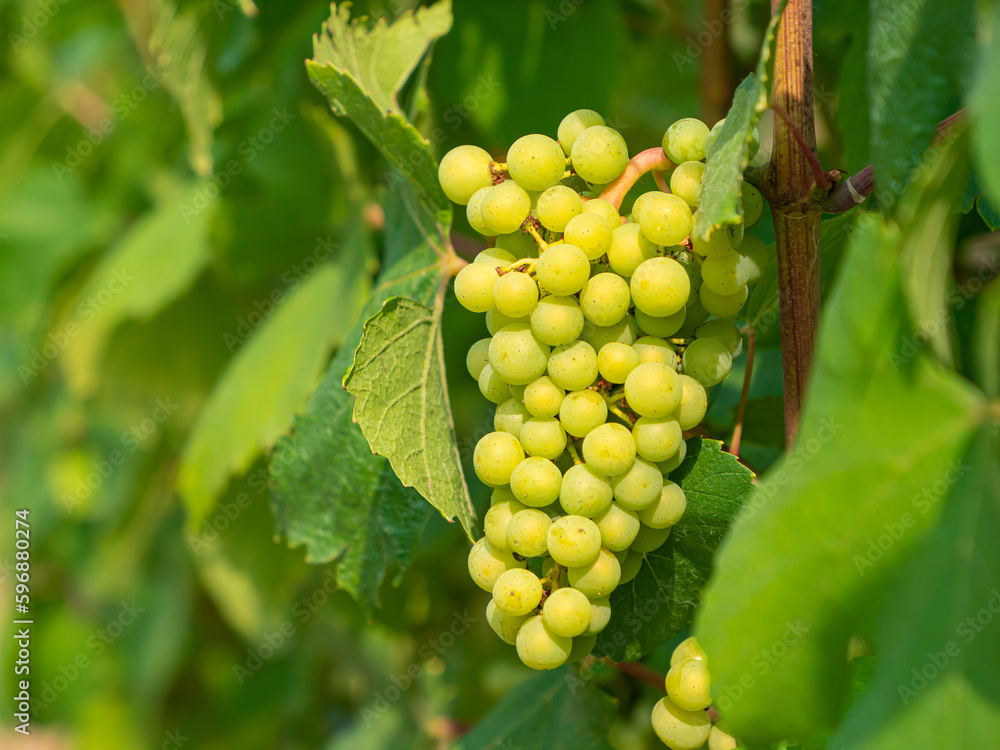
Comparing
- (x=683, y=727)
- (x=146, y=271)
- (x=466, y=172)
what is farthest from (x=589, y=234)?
(x=146, y=271)

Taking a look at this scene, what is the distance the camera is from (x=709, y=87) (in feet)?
3.77

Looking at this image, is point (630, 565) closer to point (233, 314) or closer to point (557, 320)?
point (557, 320)

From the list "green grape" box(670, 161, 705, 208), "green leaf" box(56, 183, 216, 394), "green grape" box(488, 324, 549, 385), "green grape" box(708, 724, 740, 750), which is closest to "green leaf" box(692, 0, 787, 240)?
"green grape" box(670, 161, 705, 208)

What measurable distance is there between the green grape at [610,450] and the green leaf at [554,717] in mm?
390

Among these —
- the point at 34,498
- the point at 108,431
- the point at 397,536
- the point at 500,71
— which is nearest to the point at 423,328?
the point at 397,536

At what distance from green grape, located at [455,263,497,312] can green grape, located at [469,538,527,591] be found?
0.16 m

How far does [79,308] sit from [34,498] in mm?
1113

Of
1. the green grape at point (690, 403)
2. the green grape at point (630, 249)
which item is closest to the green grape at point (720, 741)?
the green grape at point (690, 403)

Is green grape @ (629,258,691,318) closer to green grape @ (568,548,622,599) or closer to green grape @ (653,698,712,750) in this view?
green grape @ (568,548,622,599)

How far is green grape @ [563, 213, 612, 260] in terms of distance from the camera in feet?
1.73

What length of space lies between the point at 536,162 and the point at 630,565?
28 cm

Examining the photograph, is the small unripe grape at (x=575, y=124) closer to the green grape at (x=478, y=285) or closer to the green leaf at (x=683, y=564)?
the green grape at (x=478, y=285)

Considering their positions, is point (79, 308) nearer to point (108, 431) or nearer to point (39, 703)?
point (108, 431)

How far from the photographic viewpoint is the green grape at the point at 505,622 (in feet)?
1.88
